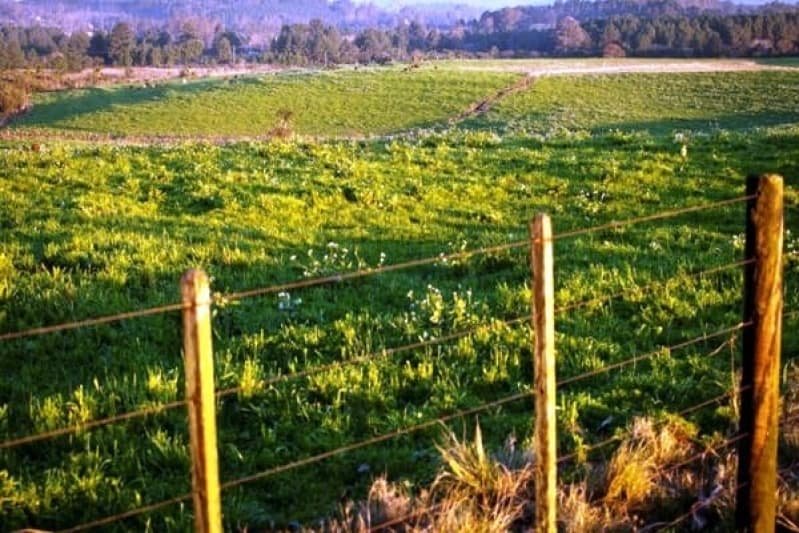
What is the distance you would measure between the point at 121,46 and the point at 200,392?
6783 inches

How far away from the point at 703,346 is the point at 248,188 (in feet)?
29.6

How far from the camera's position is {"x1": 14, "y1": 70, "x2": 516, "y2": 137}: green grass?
64688 millimetres

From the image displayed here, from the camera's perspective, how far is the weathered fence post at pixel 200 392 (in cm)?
356

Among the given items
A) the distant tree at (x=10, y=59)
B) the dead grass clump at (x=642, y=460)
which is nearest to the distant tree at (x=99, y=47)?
the distant tree at (x=10, y=59)

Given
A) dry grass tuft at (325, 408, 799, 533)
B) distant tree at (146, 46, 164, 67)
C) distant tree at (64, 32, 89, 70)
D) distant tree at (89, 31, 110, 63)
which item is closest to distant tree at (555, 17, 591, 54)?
distant tree at (146, 46, 164, 67)

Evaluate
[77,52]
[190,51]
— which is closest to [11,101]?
[77,52]

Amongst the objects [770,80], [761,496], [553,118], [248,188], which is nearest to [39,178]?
[248,188]

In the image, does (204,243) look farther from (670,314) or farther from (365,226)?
(670,314)

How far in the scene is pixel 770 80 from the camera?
73.3m

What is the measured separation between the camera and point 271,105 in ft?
249

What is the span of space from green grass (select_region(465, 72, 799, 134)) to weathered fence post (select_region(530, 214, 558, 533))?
142 ft

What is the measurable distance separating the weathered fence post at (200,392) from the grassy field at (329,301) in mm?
Answer: 1920

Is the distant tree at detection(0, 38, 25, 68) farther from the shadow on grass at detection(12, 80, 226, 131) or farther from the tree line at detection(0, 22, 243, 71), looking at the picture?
the shadow on grass at detection(12, 80, 226, 131)

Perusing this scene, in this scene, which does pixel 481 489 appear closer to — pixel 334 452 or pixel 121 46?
pixel 334 452
